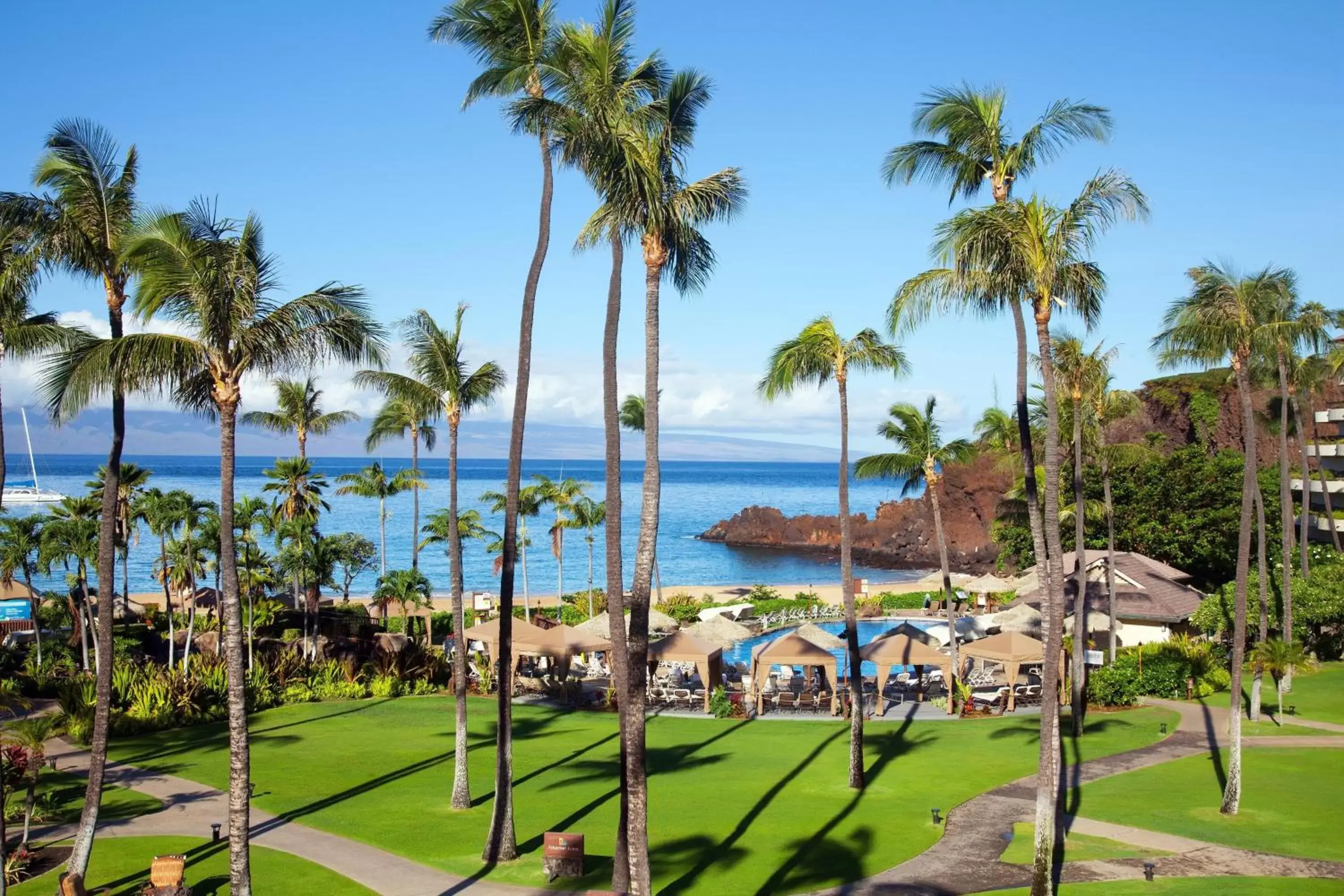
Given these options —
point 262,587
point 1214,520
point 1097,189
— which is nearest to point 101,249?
point 1097,189

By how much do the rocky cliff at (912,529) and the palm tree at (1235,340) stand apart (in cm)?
5467

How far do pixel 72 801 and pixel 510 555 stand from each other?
1017cm

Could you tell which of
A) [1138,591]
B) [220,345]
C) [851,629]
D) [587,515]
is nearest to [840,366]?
[851,629]

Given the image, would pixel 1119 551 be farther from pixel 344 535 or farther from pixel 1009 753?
pixel 344 535

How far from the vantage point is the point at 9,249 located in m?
16.1

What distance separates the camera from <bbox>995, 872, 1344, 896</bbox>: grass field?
49.3 ft

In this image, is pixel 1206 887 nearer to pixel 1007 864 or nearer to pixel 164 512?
pixel 1007 864

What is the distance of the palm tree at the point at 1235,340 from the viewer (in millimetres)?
19656

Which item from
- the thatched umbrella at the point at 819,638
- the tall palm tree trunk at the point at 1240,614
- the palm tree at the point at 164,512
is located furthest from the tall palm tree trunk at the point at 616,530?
the palm tree at the point at 164,512

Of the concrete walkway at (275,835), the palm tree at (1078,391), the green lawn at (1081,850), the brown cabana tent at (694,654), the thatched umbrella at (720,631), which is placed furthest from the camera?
the thatched umbrella at (720,631)

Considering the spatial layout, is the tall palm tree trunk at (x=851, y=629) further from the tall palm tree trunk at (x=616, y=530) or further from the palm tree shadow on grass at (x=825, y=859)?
the tall palm tree trunk at (x=616, y=530)

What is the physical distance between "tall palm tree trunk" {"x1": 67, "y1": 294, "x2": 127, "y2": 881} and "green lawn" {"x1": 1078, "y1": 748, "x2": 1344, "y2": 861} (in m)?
16.6

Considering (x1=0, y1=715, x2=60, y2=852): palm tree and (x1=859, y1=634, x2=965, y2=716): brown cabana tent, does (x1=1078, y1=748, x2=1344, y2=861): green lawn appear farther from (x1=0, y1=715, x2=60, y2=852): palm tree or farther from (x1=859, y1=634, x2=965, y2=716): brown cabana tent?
(x1=0, y1=715, x2=60, y2=852): palm tree

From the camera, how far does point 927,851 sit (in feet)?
57.3
